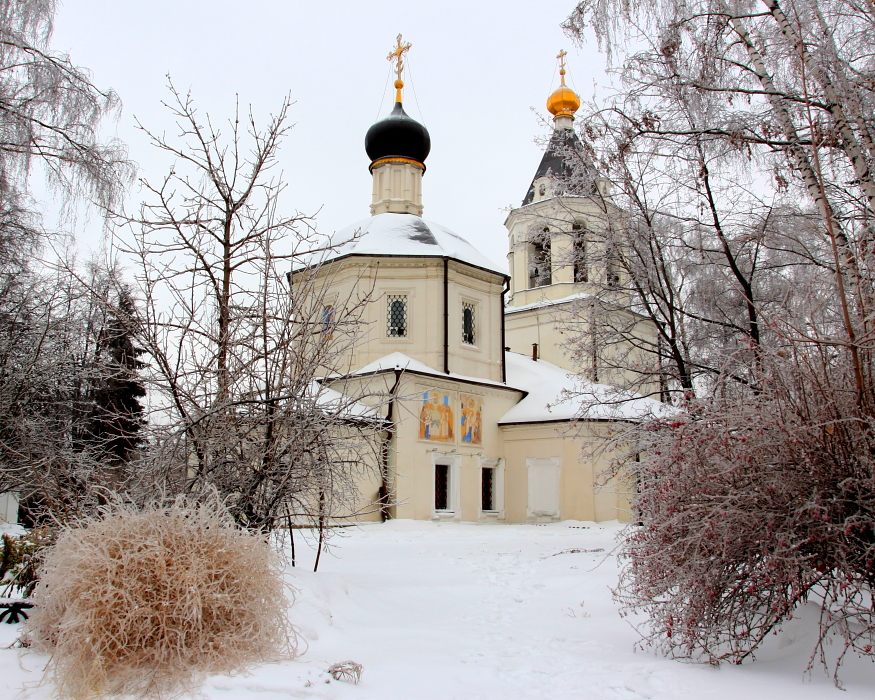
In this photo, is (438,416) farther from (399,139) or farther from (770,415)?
(770,415)

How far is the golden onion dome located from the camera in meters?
28.5

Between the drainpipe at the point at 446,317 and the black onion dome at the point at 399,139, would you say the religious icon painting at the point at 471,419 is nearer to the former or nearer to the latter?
the drainpipe at the point at 446,317

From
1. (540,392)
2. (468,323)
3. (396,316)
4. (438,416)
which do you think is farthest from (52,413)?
(540,392)

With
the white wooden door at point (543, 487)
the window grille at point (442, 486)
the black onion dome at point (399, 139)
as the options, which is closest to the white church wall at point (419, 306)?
the window grille at point (442, 486)

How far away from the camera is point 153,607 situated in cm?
423

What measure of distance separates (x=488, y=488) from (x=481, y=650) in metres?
16.4

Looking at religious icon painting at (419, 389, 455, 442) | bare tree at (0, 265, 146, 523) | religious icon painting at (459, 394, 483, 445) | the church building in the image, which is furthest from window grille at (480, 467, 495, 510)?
bare tree at (0, 265, 146, 523)

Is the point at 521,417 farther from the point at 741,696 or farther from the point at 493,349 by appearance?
the point at 741,696

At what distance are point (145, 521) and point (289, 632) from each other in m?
1.41

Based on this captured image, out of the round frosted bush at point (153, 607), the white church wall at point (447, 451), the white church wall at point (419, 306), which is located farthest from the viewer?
the white church wall at point (419, 306)

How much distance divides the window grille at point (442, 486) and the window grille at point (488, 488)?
1.36 meters

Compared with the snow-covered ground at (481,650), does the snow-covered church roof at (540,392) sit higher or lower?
higher

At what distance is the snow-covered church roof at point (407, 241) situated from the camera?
21750 mm

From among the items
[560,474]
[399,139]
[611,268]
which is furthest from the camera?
[399,139]
